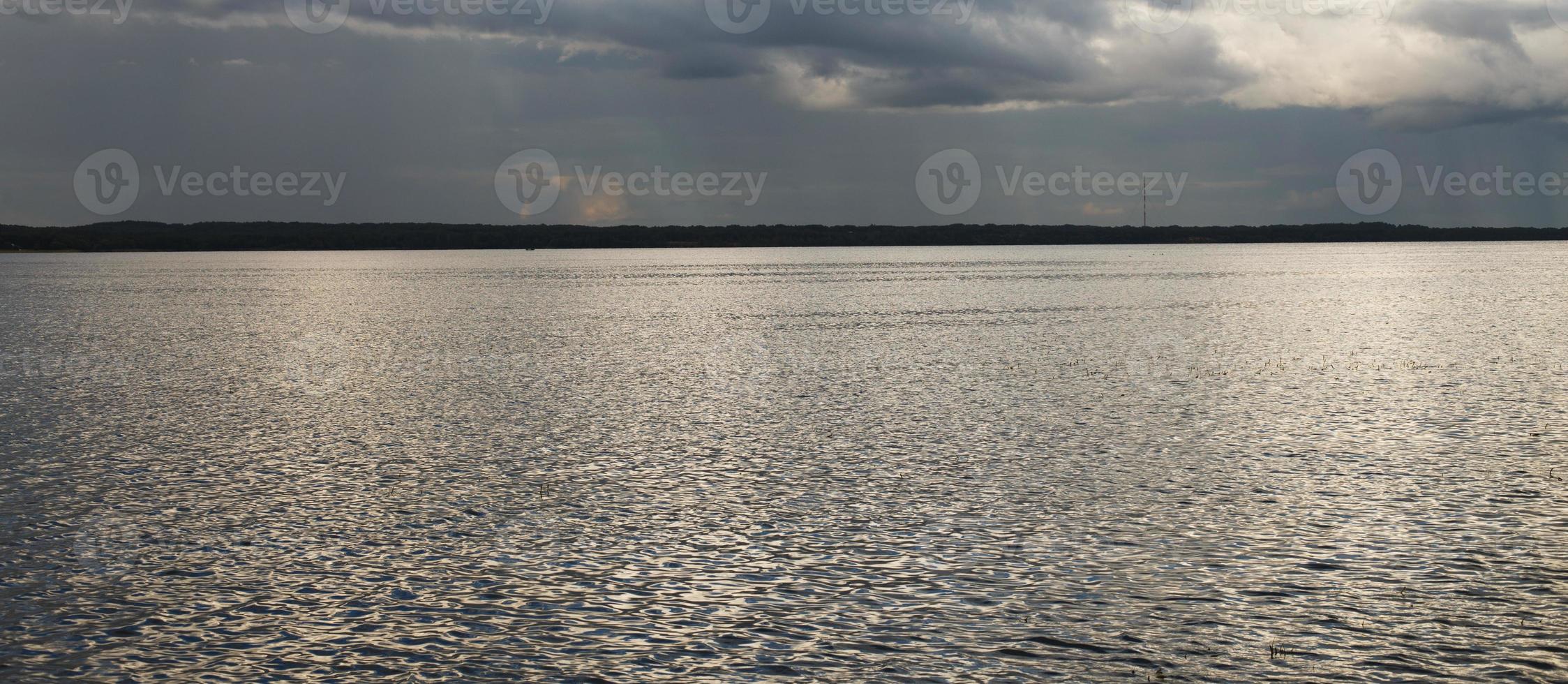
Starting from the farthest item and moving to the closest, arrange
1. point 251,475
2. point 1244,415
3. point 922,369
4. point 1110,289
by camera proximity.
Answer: point 1110,289 < point 922,369 < point 1244,415 < point 251,475

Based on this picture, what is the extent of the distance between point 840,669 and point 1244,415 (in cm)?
2041

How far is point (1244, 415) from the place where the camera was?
30.1 m

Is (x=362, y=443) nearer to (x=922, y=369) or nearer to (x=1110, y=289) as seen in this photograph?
(x=922, y=369)

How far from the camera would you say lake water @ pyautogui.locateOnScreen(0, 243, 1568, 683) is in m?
13.0

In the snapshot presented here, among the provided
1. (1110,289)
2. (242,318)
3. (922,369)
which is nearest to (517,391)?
(922,369)

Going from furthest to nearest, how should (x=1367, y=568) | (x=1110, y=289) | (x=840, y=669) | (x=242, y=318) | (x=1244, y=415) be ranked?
(x=1110, y=289) < (x=242, y=318) < (x=1244, y=415) < (x=1367, y=568) < (x=840, y=669)

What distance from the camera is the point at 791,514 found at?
19328 millimetres

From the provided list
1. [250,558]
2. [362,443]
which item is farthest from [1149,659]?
[362,443]

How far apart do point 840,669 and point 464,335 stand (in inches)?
1895

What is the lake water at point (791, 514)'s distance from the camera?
42.8 feet

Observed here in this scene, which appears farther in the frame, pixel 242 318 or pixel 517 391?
pixel 242 318

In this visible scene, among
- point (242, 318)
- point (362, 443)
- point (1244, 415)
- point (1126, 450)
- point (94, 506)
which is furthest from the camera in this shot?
point (242, 318)

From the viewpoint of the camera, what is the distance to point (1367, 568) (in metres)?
15.8

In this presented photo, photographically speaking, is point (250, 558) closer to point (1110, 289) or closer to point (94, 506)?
point (94, 506)
